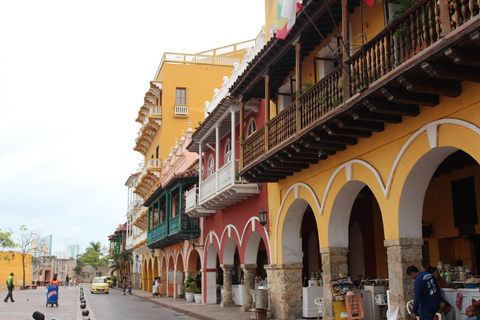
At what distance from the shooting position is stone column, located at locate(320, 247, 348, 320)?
11344 millimetres

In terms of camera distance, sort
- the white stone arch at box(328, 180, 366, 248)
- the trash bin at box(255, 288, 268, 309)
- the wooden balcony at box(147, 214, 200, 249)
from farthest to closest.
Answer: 1. the wooden balcony at box(147, 214, 200, 249)
2. the trash bin at box(255, 288, 268, 309)
3. the white stone arch at box(328, 180, 366, 248)

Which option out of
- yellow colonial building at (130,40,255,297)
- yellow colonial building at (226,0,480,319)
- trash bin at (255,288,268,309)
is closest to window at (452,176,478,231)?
yellow colonial building at (226,0,480,319)

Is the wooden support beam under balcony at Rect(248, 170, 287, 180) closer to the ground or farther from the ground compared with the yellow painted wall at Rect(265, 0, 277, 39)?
closer to the ground

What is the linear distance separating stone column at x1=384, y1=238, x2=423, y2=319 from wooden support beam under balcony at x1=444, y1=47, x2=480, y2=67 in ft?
11.8

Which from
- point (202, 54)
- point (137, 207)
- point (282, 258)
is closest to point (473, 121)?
point (282, 258)

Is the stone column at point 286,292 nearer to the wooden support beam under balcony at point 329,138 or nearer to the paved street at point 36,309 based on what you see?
the wooden support beam under balcony at point 329,138

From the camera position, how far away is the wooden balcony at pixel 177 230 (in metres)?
23.8

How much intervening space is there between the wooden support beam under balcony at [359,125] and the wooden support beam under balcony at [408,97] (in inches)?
58.0

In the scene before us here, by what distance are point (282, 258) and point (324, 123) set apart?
5677mm

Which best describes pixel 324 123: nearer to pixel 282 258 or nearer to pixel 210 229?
pixel 282 258

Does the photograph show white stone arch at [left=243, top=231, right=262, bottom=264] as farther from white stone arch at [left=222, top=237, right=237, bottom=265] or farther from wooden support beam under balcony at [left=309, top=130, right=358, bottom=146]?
wooden support beam under balcony at [left=309, top=130, right=358, bottom=146]

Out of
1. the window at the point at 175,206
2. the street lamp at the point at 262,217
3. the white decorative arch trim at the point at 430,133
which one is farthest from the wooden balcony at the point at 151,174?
the white decorative arch trim at the point at 430,133

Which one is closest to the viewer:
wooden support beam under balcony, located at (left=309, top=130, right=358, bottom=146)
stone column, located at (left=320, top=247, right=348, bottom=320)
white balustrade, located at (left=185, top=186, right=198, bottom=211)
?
wooden support beam under balcony, located at (left=309, top=130, right=358, bottom=146)

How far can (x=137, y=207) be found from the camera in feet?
157
